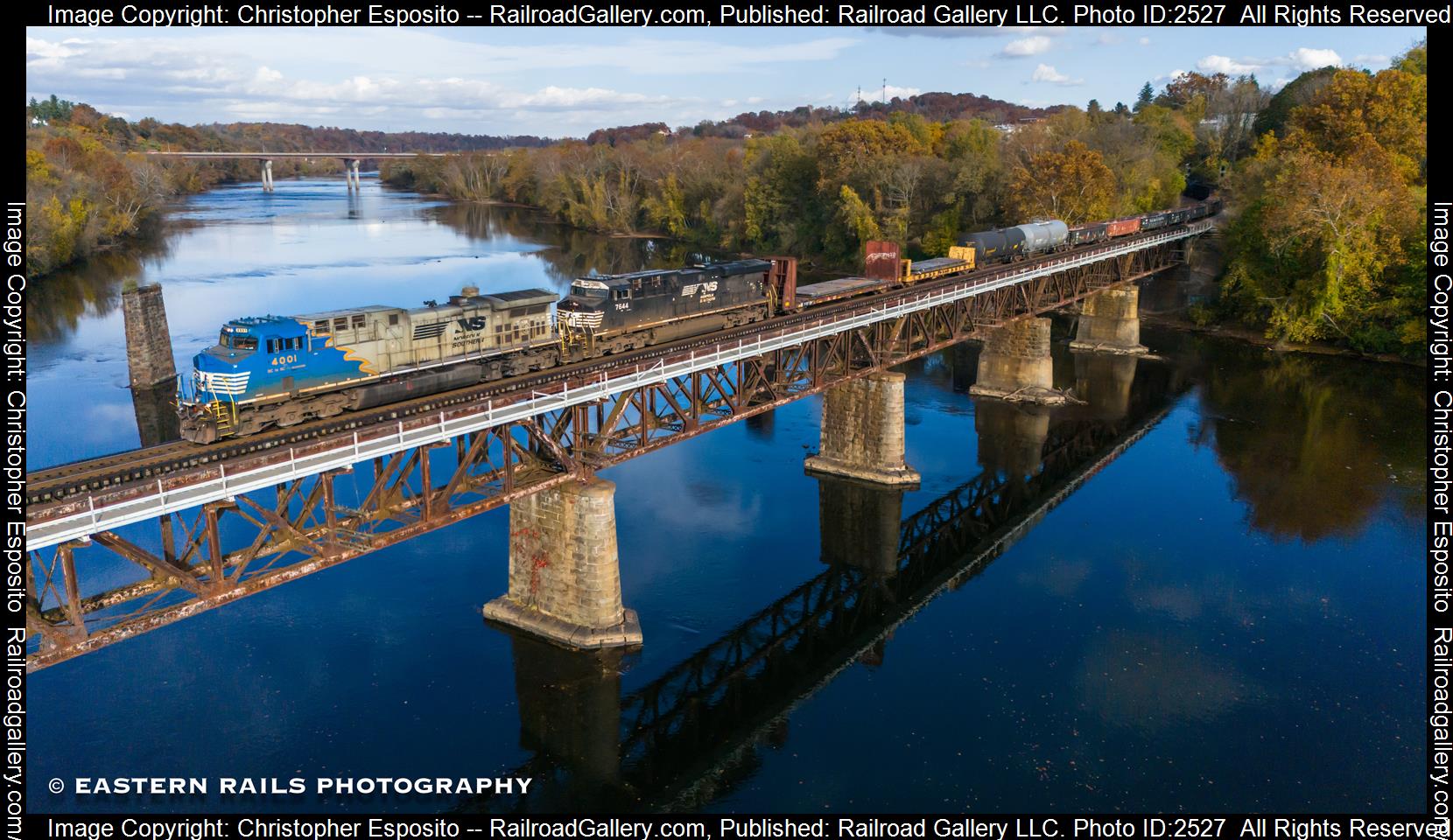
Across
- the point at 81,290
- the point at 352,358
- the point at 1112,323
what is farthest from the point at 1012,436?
the point at 81,290

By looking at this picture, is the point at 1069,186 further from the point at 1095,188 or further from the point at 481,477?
the point at 481,477

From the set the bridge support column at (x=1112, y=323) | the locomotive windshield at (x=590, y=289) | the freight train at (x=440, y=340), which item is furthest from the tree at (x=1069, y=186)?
the locomotive windshield at (x=590, y=289)

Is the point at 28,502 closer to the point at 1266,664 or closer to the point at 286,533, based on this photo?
the point at 286,533

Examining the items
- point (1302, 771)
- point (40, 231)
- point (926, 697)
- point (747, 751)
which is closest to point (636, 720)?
point (747, 751)

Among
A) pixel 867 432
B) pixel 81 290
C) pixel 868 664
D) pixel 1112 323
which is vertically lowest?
pixel 868 664

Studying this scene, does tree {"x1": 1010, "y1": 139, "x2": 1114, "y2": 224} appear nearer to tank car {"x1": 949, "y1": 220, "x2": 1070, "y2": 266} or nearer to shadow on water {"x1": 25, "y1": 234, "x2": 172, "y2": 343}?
tank car {"x1": 949, "y1": 220, "x2": 1070, "y2": 266}

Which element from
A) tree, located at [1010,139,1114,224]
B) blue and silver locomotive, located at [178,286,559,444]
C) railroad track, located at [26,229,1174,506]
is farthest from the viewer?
tree, located at [1010,139,1114,224]

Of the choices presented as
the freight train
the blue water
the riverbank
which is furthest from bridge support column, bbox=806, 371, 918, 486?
the riverbank
